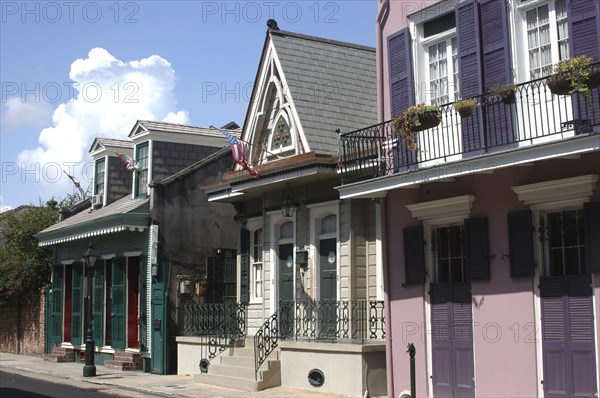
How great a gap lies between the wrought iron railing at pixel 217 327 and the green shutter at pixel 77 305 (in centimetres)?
666

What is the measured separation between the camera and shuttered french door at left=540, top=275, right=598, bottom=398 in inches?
482

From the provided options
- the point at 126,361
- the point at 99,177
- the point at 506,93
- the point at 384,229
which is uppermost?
the point at 99,177

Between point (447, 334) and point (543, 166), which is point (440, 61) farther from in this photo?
point (447, 334)

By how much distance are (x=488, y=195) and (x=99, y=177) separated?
17106 mm

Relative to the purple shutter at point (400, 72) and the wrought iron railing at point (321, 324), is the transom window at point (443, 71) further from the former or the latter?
the wrought iron railing at point (321, 324)

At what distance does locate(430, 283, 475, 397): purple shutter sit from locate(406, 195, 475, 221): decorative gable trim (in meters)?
1.18

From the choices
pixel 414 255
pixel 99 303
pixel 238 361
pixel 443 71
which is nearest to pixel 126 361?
pixel 99 303

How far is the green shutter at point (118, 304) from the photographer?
80.2 ft

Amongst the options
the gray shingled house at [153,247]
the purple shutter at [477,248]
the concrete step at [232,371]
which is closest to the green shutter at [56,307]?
the gray shingled house at [153,247]

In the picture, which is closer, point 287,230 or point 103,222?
point 287,230

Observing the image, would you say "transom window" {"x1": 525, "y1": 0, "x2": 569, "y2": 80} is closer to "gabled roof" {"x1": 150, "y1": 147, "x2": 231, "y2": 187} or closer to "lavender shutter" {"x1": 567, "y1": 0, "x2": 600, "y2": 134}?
"lavender shutter" {"x1": 567, "y1": 0, "x2": 600, "y2": 134}

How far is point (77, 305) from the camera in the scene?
27.4m

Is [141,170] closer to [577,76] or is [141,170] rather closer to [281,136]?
[281,136]

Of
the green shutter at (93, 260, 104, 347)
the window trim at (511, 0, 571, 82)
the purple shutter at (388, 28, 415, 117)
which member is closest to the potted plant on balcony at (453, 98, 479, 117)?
the window trim at (511, 0, 571, 82)
